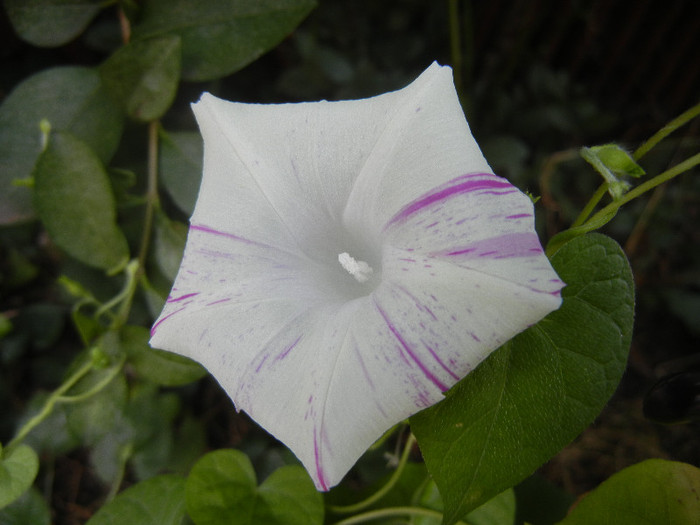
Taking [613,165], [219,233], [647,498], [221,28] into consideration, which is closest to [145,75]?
[221,28]

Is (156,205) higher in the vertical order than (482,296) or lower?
lower

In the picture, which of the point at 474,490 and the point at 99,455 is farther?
the point at 99,455

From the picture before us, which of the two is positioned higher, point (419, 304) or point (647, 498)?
point (419, 304)

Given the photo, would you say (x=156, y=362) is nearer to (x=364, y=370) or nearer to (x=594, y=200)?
(x=364, y=370)

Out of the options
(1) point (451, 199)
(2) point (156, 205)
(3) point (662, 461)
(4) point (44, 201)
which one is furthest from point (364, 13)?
(3) point (662, 461)

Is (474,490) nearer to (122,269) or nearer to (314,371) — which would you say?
(314,371)

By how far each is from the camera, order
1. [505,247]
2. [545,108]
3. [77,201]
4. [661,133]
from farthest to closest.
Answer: [545,108], [77,201], [661,133], [505,247]

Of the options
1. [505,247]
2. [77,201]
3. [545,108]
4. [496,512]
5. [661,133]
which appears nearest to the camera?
[505,247]
